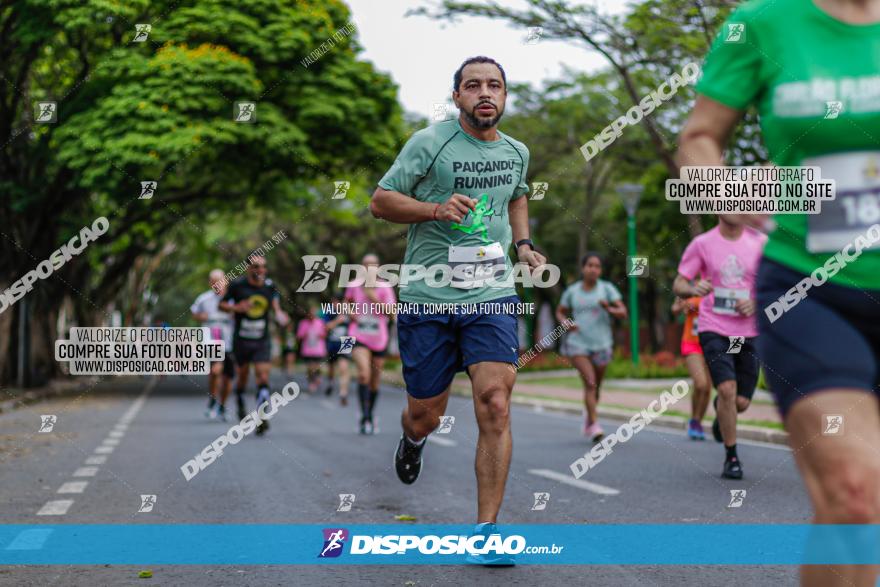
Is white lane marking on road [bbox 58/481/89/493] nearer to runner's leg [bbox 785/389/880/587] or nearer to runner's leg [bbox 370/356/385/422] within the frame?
runner's leg [bbox 370/356/385/422]

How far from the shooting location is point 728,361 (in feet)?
28.2

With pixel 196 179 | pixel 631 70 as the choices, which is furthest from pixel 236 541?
pixel 196 179

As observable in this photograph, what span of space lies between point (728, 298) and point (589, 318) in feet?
9.95

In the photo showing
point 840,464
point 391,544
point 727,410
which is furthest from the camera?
point 727,410

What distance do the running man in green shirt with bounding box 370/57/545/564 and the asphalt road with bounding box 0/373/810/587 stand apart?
62 centimetres

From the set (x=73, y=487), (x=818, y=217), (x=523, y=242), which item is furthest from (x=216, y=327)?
(x=818, y=217)

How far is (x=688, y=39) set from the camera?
1725cm

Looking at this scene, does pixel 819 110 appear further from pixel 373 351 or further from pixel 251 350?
pixel 251 350

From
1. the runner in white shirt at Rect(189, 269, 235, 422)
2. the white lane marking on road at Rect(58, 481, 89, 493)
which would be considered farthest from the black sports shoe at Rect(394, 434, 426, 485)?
the runner in white shirt at Rect(189, 269, 235, 422)

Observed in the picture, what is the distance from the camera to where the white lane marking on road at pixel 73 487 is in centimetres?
817

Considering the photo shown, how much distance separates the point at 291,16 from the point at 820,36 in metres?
20.9

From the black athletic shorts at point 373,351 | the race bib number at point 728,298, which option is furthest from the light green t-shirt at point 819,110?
the black athletic shorts at point 373,351

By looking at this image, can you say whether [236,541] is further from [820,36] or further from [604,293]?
[604,293]

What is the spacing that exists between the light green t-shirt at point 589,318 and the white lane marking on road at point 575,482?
2534mm
